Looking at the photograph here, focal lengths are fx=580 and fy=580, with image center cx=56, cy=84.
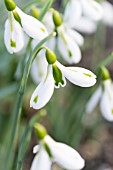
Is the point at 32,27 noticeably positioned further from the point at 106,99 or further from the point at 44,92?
the point at 106,99

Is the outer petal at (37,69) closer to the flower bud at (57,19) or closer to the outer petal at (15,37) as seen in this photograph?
the flower bud at (57,19)

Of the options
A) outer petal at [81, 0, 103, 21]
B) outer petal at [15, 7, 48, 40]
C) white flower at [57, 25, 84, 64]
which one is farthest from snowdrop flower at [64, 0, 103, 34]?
outer petal at [15, 7, 48, 40]

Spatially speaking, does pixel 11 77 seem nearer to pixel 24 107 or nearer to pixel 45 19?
pixel 24 107

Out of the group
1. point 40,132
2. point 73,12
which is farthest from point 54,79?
point 73,12

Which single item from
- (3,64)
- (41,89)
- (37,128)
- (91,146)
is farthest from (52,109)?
(41,89)

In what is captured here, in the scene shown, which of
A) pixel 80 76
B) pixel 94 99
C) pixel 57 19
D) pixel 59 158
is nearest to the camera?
pixel 80 76

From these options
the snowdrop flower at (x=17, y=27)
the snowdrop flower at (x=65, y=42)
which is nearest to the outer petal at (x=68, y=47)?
the snowdrop flower at (x=65, y=42)

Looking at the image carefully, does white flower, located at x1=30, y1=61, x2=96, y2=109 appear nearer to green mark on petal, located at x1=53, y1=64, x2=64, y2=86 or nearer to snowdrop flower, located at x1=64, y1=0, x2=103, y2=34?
green mark on petal, located at x1=53, y1=64, x2=64, y2=86

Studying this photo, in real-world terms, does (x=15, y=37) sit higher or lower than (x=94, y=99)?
higher
